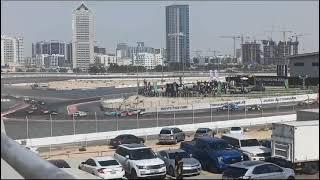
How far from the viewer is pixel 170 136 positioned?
35.6m

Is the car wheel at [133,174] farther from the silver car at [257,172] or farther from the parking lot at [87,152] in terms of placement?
the silver car at [257,172]

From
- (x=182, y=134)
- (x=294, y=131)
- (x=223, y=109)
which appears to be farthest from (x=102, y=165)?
(x=223, y=109)

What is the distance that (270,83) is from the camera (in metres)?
108

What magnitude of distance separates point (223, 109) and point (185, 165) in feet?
145

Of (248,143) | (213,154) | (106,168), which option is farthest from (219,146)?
(106,168)

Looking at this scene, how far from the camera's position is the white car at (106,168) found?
20.2 meters

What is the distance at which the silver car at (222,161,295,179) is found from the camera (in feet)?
55.8

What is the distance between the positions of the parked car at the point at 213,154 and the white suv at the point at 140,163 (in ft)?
8.21

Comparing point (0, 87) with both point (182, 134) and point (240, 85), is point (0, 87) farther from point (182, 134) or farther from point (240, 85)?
point (240, 85)

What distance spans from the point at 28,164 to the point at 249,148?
21316 millimetres

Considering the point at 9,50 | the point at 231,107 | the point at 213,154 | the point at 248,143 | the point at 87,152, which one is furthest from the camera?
the point at 231,107

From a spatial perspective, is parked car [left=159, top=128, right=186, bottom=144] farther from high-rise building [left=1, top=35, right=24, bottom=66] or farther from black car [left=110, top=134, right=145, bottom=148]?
high-rise building [left=1, top=35, right=24, bottom=66]

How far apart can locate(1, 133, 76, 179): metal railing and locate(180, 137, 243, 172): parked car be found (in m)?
16.3

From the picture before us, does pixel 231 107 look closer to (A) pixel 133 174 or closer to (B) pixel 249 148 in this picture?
(B) pixel 249 148
